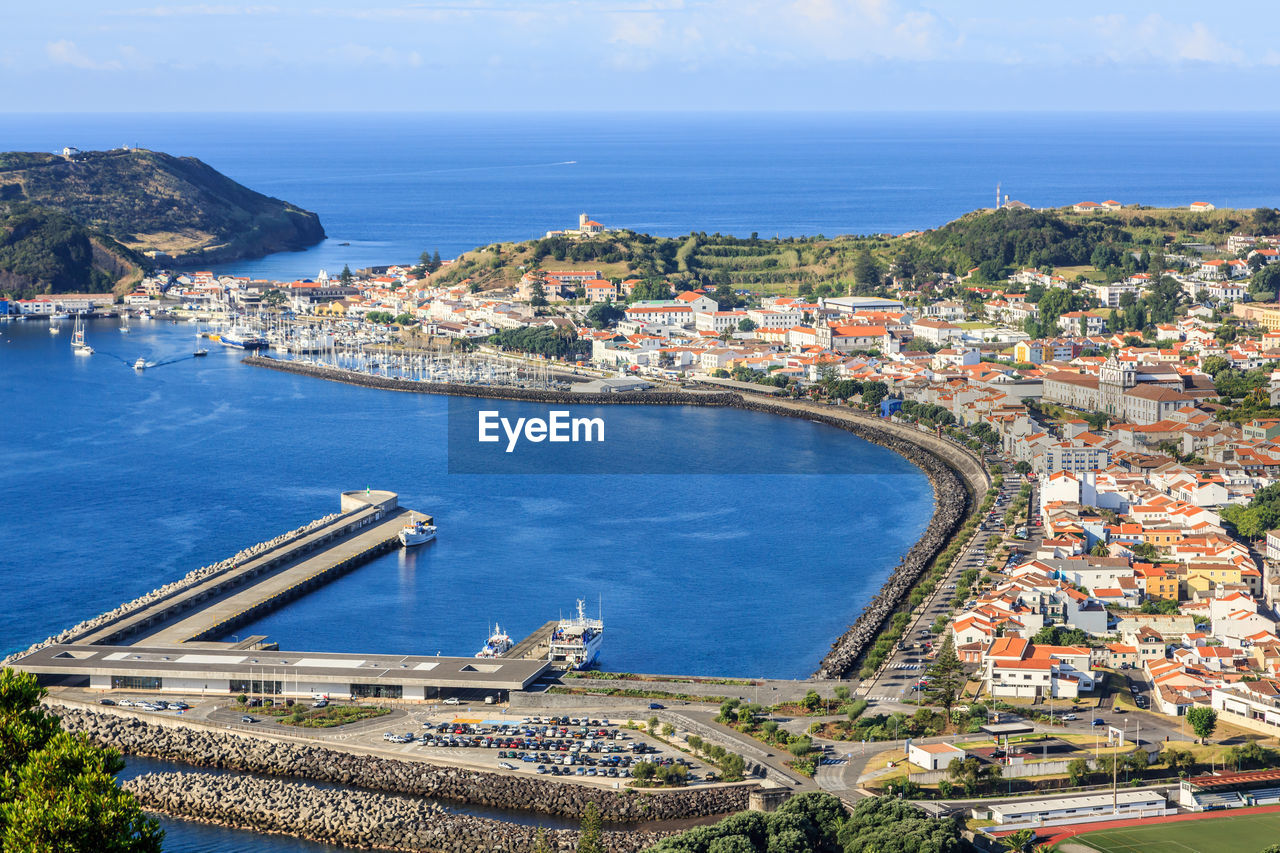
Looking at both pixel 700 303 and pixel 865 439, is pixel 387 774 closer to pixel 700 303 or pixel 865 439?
pixel 865 439

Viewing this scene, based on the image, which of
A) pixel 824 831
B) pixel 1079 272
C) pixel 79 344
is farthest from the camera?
pixel 1079 272

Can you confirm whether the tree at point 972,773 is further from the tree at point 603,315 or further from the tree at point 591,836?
the tree at point 603,315

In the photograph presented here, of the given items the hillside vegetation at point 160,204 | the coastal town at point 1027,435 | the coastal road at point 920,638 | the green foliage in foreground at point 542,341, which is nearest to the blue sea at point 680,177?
the hillside vegetation at point 160,204

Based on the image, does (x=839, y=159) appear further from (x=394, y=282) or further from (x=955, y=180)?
(x=394, y=282)

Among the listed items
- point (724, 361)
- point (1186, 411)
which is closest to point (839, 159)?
point (724, 361)

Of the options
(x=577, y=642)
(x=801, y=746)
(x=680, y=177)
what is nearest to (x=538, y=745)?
(x=801, y=746)

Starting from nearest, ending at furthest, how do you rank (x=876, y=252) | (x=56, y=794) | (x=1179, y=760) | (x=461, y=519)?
(x=56, y=794), (x=1179, y=760), (x=461, y=519), (x=876, y=252)

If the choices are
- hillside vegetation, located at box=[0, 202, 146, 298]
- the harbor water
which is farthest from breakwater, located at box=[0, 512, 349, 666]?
hillside vegetation, located at box=[0, 202, 146, 298]
